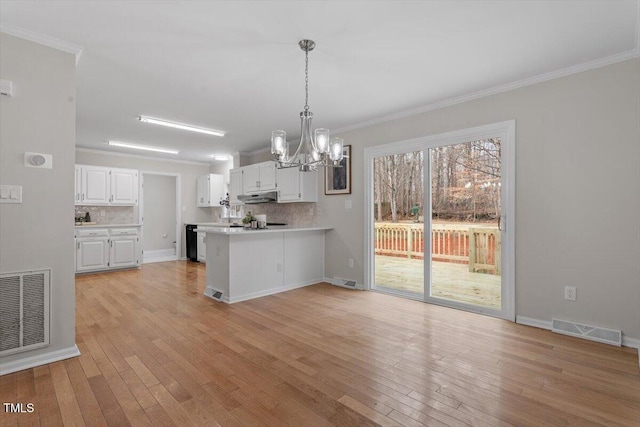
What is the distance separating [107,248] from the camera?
6.17m

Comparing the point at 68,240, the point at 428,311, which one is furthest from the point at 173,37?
the point at 428,311

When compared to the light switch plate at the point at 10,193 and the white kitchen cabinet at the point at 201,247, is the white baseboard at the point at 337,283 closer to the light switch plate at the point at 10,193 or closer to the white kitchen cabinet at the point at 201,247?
the white kitchen cabinet at the point at 201,247

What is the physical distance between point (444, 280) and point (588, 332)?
1451 millimetres

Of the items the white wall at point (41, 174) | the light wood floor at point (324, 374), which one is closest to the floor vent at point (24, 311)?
the white wall at point (41, 174)

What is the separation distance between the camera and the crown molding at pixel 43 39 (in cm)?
231

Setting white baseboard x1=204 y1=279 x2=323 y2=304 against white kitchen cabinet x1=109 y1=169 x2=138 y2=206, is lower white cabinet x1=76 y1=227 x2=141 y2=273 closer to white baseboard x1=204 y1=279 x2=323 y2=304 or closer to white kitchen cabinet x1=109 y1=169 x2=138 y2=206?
white kitchen cabinet x1=109 y1=169 x2=138 y2=206

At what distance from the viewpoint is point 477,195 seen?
373 cm

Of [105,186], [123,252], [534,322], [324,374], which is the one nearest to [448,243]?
[534,322]

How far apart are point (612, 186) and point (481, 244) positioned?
51.0 inches

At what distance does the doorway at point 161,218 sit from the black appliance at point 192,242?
276mm

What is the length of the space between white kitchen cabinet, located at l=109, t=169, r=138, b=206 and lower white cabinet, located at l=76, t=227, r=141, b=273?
67 centimetres

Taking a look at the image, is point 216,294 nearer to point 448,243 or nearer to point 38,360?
point 38,360

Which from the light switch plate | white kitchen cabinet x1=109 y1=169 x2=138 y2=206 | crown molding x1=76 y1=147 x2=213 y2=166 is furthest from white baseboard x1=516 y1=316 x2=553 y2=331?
crown molding x1=76 y1=147 x2=213 y2=166

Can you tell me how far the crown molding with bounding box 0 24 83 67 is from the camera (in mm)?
2313
